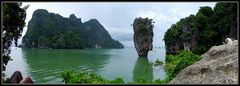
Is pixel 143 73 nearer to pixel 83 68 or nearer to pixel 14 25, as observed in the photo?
pixel 83 68

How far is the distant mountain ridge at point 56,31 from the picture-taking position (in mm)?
69625

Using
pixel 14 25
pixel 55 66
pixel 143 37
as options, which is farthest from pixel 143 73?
pixel 143 37

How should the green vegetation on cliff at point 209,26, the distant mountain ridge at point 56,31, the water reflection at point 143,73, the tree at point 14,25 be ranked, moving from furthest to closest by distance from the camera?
the distant mountain ridge at point 56,31
the green vegetation on cliff at point 209,26
the water reflection at point 143,73
the tree at point 14,25

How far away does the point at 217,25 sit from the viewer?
28.1 meters

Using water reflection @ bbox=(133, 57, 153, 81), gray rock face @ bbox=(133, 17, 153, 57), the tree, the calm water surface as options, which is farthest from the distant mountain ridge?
the tree

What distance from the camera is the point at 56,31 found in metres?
70.8

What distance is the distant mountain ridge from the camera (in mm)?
69625

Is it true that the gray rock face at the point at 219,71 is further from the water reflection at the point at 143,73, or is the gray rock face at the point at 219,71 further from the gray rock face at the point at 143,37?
the gray rock face at the point at 143,37

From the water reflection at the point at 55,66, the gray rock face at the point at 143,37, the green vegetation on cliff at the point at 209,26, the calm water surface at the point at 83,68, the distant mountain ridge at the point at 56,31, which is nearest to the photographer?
the calm water surface at the point at 83,68

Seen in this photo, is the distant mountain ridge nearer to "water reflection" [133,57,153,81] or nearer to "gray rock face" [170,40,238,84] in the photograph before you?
"water reflection" [133,57,153,81]

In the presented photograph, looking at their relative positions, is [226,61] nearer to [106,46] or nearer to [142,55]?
[142,55]

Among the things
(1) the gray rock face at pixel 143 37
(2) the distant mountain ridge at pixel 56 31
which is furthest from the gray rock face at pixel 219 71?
(2) the distant mountain ridge at pixel 56 31

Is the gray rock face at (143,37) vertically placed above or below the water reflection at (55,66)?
above

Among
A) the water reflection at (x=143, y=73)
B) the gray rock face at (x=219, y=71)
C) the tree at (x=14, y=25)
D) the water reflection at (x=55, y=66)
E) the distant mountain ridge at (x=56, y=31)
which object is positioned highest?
the distant mountain ridge at (x=56, y=31)
